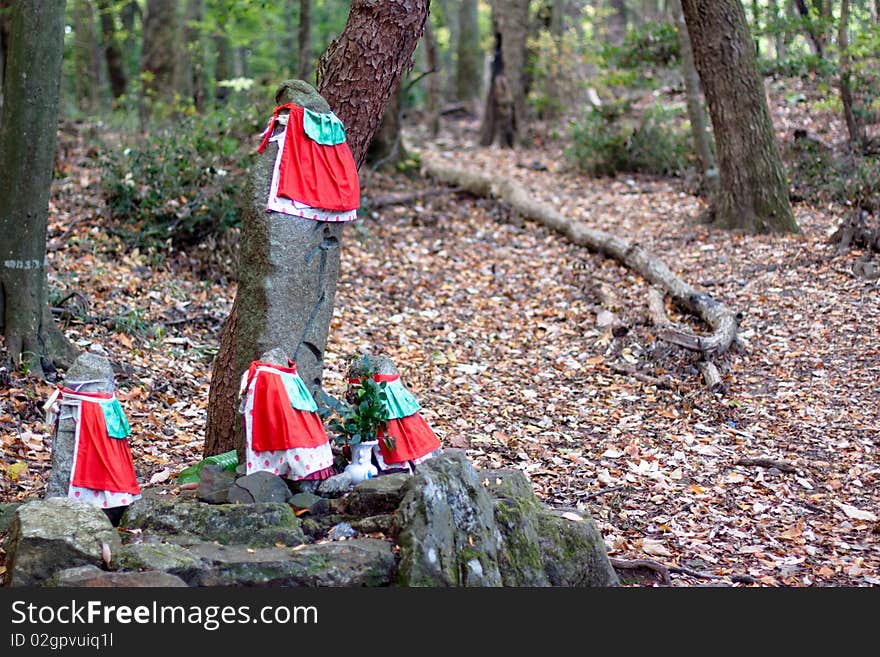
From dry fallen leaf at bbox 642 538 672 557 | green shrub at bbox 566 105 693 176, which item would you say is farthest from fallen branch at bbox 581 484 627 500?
green shrub at bbox 566 105 693 176

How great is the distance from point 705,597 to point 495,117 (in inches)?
541

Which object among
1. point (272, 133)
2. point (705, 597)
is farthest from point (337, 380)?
point (705, 597)

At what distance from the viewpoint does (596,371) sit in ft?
25.8

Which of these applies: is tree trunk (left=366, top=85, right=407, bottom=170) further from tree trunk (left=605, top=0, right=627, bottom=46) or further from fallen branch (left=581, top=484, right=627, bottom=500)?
tree trunk (left=605, top=0, right=627, bottom=46)

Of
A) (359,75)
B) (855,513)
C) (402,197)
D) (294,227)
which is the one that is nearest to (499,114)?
(402,197)

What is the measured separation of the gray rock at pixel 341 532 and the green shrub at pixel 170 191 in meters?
5.56

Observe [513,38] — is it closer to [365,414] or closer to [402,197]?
[402,197]

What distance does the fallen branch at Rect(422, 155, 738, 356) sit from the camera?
7781 millimetres

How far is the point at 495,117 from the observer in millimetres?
16703

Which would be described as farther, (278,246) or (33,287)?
(33,287)

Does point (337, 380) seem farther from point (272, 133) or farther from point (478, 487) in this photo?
point (478, 487)

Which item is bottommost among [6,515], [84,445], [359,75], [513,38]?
[6,515]

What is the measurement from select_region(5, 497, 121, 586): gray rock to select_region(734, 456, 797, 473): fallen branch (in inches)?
163

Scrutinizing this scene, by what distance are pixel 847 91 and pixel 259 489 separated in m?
10.5
